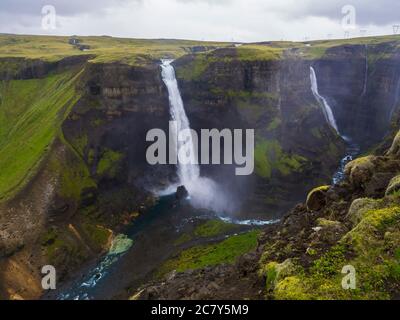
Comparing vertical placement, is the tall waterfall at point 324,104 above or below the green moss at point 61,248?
above

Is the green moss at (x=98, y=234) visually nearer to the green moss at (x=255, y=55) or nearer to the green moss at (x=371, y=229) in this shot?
the green moss at (x=371, y=229)

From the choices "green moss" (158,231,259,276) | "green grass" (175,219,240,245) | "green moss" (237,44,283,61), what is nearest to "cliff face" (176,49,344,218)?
"green moss" (237,44,283,61)

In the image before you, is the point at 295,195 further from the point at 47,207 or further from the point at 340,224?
the point at 340,224

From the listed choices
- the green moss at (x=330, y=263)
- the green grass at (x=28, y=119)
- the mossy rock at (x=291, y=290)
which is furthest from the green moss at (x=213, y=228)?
the mossy rock at (x=291, y=290)

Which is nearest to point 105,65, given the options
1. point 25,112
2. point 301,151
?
point 25,112

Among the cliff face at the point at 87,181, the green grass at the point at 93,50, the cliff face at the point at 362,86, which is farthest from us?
the cliff face at the point at 362,86
